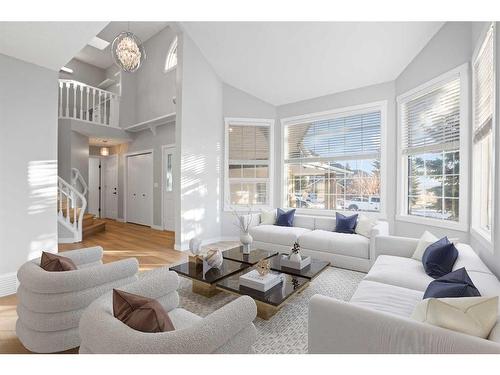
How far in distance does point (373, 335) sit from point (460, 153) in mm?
2836

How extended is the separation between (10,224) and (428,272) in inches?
170

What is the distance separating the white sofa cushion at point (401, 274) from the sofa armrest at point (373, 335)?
1049mm

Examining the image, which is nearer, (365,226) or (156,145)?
(365,226)

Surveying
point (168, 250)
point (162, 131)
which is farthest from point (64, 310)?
point (162, 131)

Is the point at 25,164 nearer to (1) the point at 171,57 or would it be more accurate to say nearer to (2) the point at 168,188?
(2) the point at 168,188

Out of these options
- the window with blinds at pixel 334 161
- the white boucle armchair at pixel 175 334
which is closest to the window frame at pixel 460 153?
the window with blinds at pixel 334 161

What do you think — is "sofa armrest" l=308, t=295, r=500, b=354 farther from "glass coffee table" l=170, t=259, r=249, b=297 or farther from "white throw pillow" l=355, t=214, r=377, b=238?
"white throw pillow" l=355, t=214, r=377, b=238

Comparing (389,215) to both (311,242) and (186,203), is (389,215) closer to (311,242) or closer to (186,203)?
(311,242)

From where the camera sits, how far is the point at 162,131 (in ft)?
21.1

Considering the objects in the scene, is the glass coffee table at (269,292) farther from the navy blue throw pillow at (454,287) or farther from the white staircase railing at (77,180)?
the white staircase railing at (77,180)

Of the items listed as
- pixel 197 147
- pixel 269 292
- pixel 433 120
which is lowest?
pixel 269 292

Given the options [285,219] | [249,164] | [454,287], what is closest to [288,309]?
[454,287]

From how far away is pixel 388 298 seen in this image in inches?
68.8
